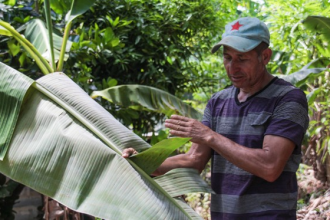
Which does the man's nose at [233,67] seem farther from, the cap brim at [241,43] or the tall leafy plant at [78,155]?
the tall leafy plant at [78,155]

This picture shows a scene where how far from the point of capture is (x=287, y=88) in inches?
81.3

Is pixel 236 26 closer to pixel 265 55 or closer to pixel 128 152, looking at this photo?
pixel 265 55

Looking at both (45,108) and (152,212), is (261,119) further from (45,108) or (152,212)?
(45,108)

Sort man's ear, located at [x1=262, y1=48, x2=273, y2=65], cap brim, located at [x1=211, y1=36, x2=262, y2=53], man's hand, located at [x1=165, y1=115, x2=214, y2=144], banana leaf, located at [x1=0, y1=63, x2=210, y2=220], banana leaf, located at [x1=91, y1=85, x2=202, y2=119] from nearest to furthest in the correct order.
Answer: banana leaf, located at [x1=0, y1=63, x2=210, y2=220] → man's hand, located at [x1=165, y1=115, x2=214, y2=144] → cap brim, located at [x1=211, y1=36, x2=262, y2=53] → man's ear, located at [x1=262, y1=48, x2=273, y2=65] → banana leaf, located at [x1=91, y1=85, x2=202, y2=119]

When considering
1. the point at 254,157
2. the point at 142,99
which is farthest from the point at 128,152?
the point at 142,99

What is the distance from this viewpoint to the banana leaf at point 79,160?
5.92 ft

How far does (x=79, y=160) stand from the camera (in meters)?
1.95

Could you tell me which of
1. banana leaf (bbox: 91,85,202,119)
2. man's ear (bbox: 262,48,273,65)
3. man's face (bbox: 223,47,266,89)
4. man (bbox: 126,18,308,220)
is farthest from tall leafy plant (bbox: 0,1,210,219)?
banana leaf (bbox: 91,85,202,119)

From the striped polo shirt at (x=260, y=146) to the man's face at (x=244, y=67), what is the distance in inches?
3.1

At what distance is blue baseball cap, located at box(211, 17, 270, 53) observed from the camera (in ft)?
6.70

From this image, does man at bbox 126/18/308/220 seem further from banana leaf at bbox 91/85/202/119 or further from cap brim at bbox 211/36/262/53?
banana leaf at bbox 91/85/202/119

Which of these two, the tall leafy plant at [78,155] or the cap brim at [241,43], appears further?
the cap brim at [241,43]

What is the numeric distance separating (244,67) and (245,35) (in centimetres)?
14

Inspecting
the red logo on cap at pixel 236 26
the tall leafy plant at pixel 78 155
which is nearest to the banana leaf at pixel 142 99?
the tall leafy plant at pixel 78 155
